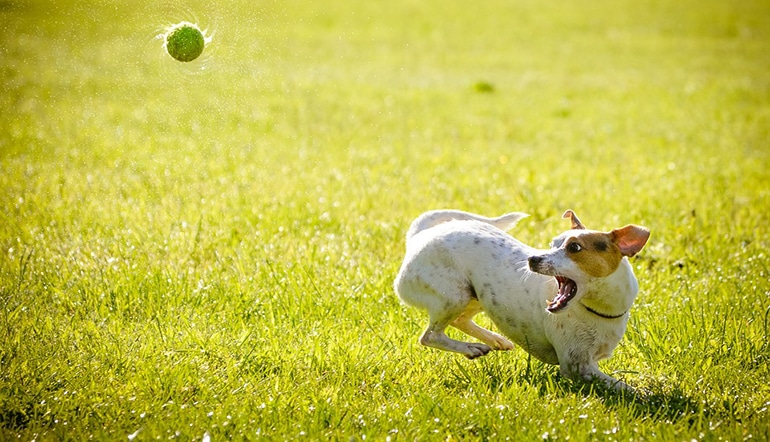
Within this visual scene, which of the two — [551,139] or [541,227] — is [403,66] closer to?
[551,139]

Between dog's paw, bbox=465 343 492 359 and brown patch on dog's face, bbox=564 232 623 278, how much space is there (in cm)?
70

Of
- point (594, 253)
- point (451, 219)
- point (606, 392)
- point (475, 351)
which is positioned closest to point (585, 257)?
point (594, 253)

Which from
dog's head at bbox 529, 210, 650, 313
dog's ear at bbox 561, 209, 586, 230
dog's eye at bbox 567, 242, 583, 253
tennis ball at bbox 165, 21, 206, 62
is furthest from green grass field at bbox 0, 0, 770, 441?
dog's ear at bbox 561, 209, 586, 230

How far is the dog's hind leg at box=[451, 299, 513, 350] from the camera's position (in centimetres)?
473

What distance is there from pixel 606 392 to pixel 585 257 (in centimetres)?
66

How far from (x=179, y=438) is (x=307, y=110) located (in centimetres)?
983

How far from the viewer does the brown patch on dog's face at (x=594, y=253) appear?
421 cm

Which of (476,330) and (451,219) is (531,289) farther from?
(451,219)

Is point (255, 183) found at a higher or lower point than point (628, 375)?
higher

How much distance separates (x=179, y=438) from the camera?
3527 mm

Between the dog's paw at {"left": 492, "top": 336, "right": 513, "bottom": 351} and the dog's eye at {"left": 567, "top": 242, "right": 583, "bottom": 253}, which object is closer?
the dog's eye at {"left": 567, "top": 242, "right": 583, "bottom": 253}

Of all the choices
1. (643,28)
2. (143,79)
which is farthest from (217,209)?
(643,28)

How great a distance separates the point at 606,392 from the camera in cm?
414

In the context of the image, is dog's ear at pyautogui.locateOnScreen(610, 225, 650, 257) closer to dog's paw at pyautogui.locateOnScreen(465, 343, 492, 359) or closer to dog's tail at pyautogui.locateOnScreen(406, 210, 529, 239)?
dog's paw at pyautogui.locateOnScreen(465, 343, 492, 359)
